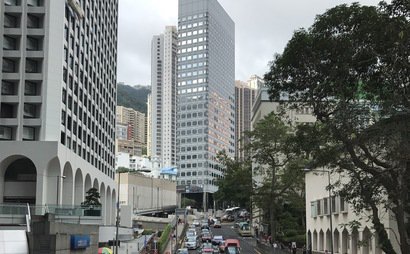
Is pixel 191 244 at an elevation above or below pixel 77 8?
below

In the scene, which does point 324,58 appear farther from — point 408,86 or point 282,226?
point 282,226

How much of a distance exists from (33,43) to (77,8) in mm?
9256

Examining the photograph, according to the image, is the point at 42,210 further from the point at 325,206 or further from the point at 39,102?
the point at 325,206

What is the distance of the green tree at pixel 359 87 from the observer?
67.6 feet

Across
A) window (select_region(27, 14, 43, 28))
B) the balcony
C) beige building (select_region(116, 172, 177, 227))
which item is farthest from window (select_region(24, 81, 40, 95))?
beige building (select_region(116, 172, 177, 227))

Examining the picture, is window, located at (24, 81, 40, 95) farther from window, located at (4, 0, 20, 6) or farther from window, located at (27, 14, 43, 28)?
window, located at (4, 0, 20, 6)

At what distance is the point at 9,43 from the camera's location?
66438mm

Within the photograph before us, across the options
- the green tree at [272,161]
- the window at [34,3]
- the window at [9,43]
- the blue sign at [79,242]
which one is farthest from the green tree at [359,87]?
the window at [34,3]

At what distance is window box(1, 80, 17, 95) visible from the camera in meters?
65.6

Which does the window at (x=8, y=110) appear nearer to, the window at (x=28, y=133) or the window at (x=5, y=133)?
the window at (x=5, y=133)

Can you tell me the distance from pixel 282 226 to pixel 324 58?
65.2m

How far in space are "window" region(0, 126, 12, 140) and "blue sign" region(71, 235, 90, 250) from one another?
25.1m

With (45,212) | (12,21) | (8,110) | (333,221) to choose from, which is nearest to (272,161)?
(333,221)

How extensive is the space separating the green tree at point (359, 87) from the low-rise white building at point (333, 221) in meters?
15.0
